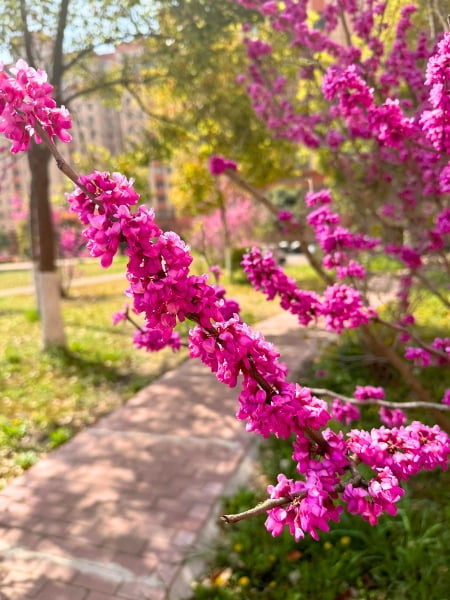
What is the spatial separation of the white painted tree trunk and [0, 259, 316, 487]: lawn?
0.29 meters

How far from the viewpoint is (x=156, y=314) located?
1.44 metres

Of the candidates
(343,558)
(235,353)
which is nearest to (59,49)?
(235,353)

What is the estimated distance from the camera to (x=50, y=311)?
313 inches

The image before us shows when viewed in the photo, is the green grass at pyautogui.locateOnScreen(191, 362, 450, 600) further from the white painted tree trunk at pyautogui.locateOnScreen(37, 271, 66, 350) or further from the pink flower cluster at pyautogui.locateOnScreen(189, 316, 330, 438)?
the white painted tree trunk at pyautogui.locateOnScreen(37, 271, 66, 350)

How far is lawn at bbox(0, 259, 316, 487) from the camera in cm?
506

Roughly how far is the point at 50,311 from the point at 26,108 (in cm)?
706

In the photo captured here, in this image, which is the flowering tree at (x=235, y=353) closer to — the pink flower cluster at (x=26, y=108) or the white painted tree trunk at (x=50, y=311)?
the pink flower cluster at (x=26, y=108)

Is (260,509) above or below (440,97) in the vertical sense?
below

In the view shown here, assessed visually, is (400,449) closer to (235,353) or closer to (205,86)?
(235,353)

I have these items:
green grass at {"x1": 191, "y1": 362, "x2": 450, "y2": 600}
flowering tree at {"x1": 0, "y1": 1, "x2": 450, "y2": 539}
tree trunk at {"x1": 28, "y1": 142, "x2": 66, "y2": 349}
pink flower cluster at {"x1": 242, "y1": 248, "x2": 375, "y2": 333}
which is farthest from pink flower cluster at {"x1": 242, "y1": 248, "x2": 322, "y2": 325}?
tree trunk at {"x1": 28, "y1": 142, "x2": 66, "y2": 349}

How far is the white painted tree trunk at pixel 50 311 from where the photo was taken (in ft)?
26.1

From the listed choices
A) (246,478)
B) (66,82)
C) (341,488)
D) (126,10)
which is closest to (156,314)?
(341,488)

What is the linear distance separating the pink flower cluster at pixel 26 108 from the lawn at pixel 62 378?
3504 millimetres

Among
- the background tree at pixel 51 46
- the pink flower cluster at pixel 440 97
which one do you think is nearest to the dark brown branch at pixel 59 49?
the background tree at pixel 51 46
